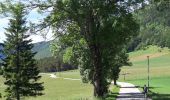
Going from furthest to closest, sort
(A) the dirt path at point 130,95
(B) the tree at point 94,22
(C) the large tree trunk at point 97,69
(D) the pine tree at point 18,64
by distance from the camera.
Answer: (D) the pine tree at point 18,64
(A) the dirt path at point 130,95
(C) the large tree trunk at point 97,69
(B) the tree at point 94,22

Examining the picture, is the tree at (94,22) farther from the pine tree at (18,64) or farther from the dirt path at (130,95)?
the pine tree at (18,64)

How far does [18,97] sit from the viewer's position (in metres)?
60.0

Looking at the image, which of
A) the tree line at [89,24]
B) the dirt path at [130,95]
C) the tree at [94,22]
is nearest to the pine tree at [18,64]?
the dirt path at [130,95]

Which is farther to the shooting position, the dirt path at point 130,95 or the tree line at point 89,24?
the dirt path at point 130,95

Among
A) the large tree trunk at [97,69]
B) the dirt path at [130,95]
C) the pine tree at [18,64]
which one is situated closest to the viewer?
the large tree trunk at [97,69]

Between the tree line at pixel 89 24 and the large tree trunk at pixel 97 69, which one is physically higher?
the tree line at pixel 89 24

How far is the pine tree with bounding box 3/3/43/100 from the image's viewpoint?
60197 mm

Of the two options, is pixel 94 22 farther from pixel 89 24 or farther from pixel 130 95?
pixel 130 95

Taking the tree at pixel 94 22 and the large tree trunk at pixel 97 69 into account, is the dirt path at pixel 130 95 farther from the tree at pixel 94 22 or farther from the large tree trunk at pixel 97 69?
the tree at pixel 94 22

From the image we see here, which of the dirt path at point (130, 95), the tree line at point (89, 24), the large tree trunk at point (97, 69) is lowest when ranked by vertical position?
the dirt path at point (130, 95)

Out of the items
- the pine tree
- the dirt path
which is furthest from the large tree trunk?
the pine tree

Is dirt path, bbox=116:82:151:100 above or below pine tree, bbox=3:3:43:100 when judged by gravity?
below

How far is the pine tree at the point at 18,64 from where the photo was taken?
60.2 metres

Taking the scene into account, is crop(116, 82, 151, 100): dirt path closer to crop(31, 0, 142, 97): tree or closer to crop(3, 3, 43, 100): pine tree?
crop(31, 0, 142, 97): tree
